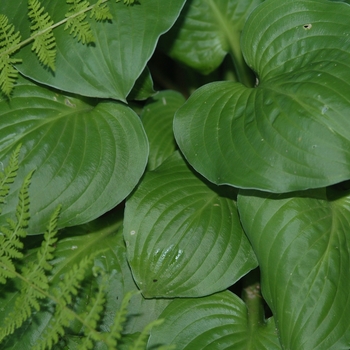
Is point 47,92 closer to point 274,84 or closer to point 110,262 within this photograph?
point 110,262

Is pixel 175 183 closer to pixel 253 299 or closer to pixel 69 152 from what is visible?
pixel 69 152

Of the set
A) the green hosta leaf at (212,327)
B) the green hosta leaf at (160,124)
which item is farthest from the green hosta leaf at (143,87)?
the green hosta leaf at (212,327)

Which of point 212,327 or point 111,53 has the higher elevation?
point 111,53

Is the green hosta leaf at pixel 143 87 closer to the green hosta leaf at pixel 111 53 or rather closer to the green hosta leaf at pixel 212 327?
the green hosta leaf at pixel 111 53

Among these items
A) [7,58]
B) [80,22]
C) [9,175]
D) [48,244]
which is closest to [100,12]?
[80,22]

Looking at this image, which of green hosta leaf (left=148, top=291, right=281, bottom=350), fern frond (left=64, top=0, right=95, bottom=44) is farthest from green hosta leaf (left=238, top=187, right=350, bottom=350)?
fern frond (left=64, top=0, right=95, bottom=44)

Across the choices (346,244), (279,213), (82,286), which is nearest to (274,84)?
(279,213)

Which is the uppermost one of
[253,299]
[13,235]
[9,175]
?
[9,175]
